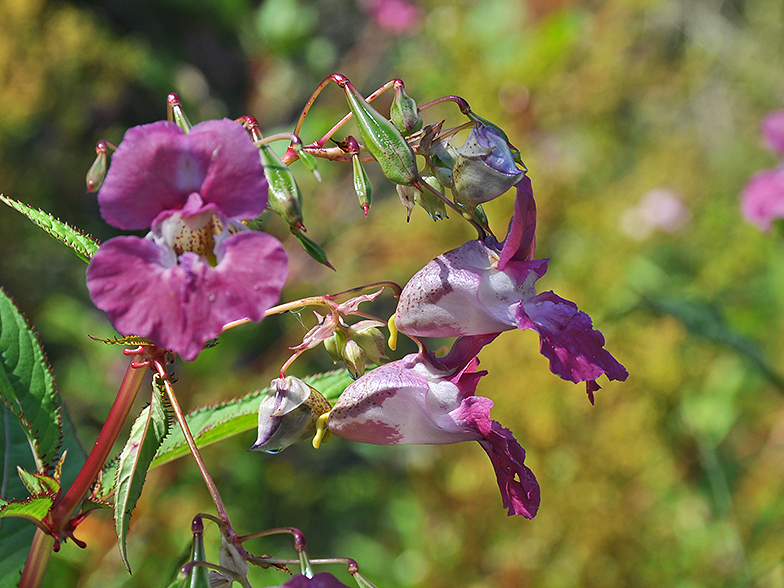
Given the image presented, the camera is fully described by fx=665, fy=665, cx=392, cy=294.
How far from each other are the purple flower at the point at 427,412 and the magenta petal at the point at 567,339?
3.2 inches

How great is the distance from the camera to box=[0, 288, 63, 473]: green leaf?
25.2 inches

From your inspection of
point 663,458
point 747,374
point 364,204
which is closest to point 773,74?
point 747,374

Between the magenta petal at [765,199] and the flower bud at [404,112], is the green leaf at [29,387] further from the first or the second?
the magenta petal at [765,199]

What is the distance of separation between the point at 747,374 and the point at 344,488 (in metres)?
1.46

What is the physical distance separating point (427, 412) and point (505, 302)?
0.12m

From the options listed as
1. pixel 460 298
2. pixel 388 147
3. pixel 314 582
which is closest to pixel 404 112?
pixel 388 147

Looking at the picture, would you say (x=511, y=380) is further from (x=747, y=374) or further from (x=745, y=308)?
(x=745, y=308)

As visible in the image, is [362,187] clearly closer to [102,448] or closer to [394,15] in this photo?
[102,448]

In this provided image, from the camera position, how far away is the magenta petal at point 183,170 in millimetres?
473

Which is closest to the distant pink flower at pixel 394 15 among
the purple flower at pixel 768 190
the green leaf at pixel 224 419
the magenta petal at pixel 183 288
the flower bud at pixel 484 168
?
the purple flower at pixel 768 190

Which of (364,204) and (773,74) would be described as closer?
(364,204)

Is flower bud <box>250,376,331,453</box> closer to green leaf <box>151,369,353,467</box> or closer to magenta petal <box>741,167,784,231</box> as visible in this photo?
green leaf <box>151,369,353,467</box>

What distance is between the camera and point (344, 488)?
8.23ft

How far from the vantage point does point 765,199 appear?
1729 mm
